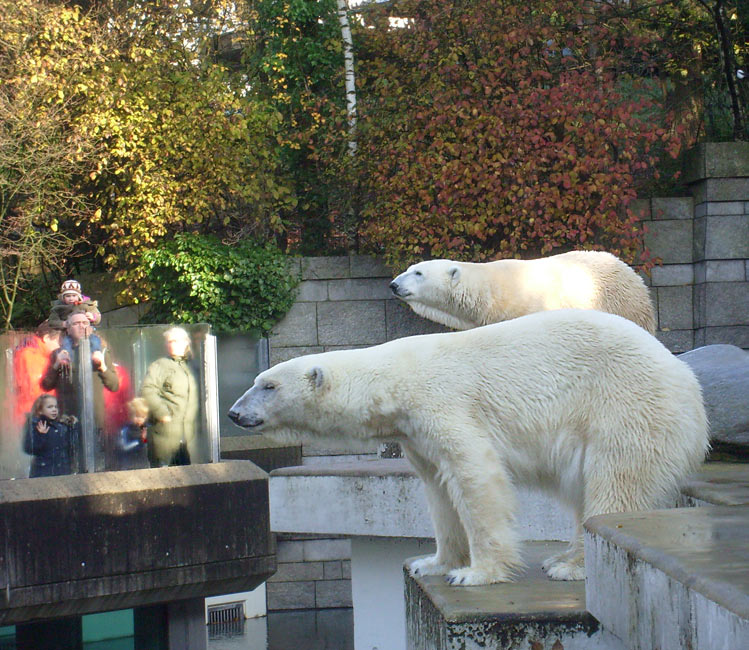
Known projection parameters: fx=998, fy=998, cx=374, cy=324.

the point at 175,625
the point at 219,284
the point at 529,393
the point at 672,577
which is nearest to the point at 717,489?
the point at 529,393

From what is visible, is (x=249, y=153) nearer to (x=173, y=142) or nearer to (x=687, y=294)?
(x=173, y=142)

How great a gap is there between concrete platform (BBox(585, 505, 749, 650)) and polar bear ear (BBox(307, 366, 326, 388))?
3.19 ft

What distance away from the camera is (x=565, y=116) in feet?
29.2

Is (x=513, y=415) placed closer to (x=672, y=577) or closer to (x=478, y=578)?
(x=478, y=578)

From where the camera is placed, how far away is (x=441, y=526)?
10.6 feet

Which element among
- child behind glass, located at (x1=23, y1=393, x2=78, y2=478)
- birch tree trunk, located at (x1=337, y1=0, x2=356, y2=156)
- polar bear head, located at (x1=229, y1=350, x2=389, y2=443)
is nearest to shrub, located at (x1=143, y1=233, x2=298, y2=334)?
birch tree trunk, located at (x1=337, y1=0, x2=356, y2=156)

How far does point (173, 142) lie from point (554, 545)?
22.0 ft

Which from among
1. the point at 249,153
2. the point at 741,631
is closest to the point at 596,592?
the point at 741,631

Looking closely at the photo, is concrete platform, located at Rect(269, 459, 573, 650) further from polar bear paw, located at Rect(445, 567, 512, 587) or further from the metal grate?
the metal grate

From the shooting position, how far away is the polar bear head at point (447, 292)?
5.32 metres

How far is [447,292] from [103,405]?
9.24 feet

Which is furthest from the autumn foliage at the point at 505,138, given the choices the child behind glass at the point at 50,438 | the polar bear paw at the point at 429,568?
the polar bear paw at the point at 429,568

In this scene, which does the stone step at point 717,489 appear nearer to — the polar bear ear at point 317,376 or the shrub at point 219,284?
the polar bear ear at point 317,376

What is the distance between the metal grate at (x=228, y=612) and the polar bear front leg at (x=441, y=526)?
6.54m
